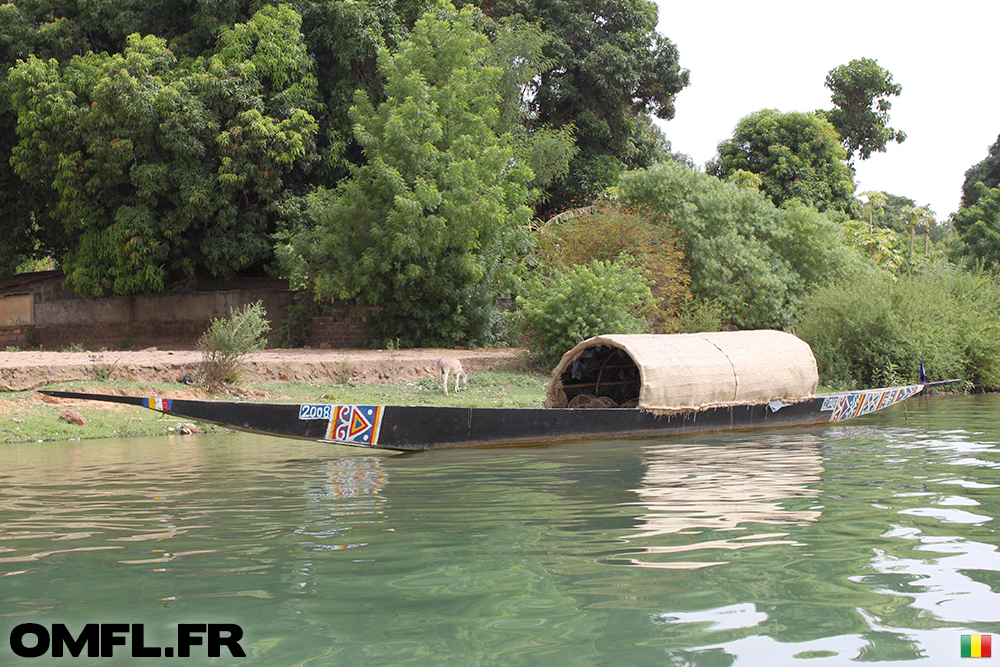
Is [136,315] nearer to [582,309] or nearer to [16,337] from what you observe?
[16,337]

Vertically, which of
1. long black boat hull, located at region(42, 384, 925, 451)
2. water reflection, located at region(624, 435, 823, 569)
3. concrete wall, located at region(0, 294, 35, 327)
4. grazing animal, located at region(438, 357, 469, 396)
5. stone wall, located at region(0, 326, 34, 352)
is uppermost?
concrete wall, located at region(0, 294, 35, 327)

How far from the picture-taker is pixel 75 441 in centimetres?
988

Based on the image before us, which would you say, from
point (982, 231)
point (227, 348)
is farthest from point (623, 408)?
point (982, 231)

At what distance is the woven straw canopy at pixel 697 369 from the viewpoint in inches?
352

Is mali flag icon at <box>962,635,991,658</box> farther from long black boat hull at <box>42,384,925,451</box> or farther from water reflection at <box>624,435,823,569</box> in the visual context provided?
long black boat hull at <box>42,384,925,451</box>

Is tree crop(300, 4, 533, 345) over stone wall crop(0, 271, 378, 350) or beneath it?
over

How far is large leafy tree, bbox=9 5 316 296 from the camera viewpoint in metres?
18.5

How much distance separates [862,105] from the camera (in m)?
33.1

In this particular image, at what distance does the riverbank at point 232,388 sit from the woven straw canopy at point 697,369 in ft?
6.27

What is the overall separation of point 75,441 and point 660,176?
1515 centimetres

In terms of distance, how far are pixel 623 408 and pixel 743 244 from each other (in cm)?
1311

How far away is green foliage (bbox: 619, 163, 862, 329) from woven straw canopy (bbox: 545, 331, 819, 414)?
360 inches

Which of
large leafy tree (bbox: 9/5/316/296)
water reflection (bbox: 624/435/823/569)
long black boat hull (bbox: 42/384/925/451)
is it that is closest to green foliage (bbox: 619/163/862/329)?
large leafy tree (bbox: 9/5/316/296)

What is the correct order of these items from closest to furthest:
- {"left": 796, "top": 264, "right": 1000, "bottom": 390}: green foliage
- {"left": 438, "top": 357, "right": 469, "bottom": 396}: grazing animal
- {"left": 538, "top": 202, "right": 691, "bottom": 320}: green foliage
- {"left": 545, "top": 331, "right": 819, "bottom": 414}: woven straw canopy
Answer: {"left": 545, "top": 331, "right": 819, "bottom": 414}: woven straw canopy
{"left": 438, "top": 357, "right": 469, "bottom": 396}: grazing animal
{"left": 796, "top": 264, "right": 1000, "bottom": 390}: green foliage
{"left": 538, "top": 202, "right": 691, "bottom": 320}: green foliage
